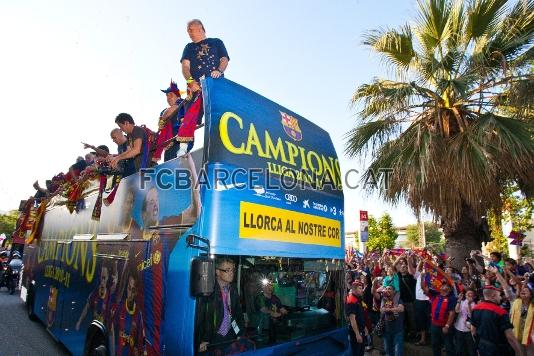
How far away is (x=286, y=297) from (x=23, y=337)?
24.9 ft

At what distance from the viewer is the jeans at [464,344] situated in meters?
6.73

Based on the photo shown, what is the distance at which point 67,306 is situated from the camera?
6195 mm

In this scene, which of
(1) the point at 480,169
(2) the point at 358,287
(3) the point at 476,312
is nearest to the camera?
(3) the point at 476,312

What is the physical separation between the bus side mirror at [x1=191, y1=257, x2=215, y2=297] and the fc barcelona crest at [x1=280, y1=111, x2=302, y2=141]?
6.25ft

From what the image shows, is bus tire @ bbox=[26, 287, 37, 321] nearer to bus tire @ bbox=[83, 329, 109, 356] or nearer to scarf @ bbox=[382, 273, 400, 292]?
bus tire @ bbox=[83, 329, 109, 356]

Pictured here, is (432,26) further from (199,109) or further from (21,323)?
(21,323)

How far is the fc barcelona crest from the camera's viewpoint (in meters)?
4.30

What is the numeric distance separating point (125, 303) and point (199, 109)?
7.36 feet

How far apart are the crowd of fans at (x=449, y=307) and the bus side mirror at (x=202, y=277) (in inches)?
126

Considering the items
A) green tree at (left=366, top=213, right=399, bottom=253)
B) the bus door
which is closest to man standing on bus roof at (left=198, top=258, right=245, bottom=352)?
the bus door

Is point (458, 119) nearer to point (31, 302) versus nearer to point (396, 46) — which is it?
point (396, 46)

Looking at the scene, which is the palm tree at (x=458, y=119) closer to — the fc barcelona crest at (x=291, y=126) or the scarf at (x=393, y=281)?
the scarf at (x=393, y=281)

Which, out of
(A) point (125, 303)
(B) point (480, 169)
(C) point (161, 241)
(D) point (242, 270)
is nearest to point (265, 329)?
(D) point (242, 270)

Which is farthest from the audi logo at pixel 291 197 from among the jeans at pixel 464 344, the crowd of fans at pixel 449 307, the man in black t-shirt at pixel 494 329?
the jeans at pixel 464 344
